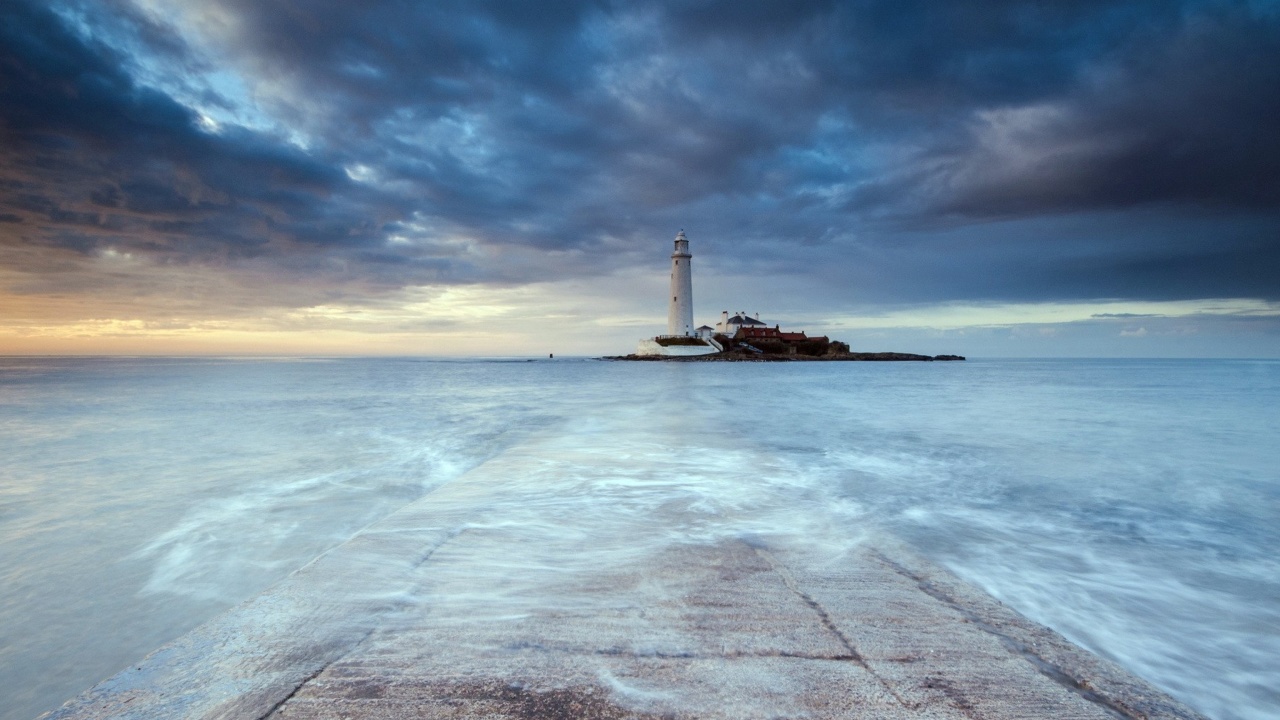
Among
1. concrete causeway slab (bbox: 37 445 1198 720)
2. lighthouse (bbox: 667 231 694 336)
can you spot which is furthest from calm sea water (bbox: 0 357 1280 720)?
lighthouse (bbox: 667 231 694 336)

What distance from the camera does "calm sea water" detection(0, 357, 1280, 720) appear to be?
327 cm

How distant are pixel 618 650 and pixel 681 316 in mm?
58024

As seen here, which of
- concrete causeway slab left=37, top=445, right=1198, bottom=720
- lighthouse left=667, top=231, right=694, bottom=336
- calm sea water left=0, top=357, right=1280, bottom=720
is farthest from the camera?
lighthouse left=667, top=231, right=694, bottom=336

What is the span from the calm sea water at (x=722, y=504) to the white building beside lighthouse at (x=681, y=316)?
43.7 meters

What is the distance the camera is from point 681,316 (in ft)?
196

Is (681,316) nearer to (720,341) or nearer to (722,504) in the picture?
(720,341)

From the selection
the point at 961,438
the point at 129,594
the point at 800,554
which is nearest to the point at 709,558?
the point at 800,554

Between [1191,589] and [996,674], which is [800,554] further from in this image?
[1191,589]

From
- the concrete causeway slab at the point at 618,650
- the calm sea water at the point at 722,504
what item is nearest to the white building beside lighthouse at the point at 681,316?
the calm sea water at the point at 722,504

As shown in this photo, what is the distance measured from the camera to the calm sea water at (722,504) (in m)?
3.27

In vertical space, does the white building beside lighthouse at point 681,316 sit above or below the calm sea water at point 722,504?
above

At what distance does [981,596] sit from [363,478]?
714cm

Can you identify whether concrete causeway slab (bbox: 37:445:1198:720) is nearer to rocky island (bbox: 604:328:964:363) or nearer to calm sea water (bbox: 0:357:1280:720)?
calm sea water (bbox: 0:357:1280:720)

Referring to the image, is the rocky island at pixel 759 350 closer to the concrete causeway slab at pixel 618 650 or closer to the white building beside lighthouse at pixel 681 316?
the white building beside lighthouse at pixel 681 316
